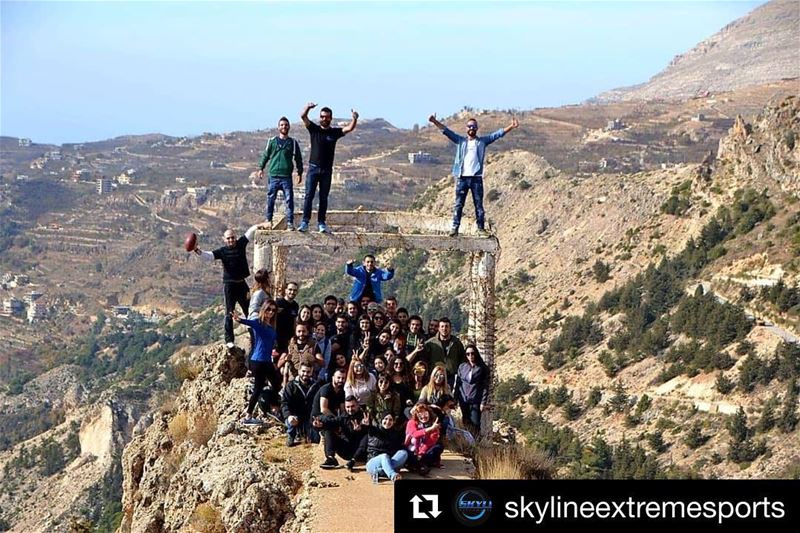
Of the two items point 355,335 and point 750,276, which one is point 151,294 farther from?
point 355,335

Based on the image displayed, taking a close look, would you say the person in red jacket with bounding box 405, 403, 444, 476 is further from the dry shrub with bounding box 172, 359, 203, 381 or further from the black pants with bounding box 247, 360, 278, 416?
the dry shrub with bounding box 172, 359, 203, 381

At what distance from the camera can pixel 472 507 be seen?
32.7 ft

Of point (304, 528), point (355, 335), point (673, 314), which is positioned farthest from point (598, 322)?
point (304, 528)

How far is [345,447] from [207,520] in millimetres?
1628

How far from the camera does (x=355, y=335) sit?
14359 mm

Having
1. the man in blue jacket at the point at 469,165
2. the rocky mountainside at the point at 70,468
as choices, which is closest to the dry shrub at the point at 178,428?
the man in blue jacket at the point at 469,165

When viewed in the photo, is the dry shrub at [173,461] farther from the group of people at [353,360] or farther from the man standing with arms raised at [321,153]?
the man standing with arms raised at [321,153]

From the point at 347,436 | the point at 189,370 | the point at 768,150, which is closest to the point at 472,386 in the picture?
the point at 347,436

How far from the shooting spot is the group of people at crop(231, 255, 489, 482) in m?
12.3

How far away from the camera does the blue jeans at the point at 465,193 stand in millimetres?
15845

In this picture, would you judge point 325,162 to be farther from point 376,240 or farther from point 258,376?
point 258,376

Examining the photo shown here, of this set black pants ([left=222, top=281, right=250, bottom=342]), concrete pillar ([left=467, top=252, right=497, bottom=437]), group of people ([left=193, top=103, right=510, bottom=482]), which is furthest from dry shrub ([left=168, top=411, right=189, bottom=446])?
concrete pillar ([left=467, top=252, right=497, bottom=437])

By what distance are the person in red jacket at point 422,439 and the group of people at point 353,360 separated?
0.4 inches

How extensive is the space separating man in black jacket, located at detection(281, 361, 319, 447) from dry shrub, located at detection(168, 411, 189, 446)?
9.83 feet
